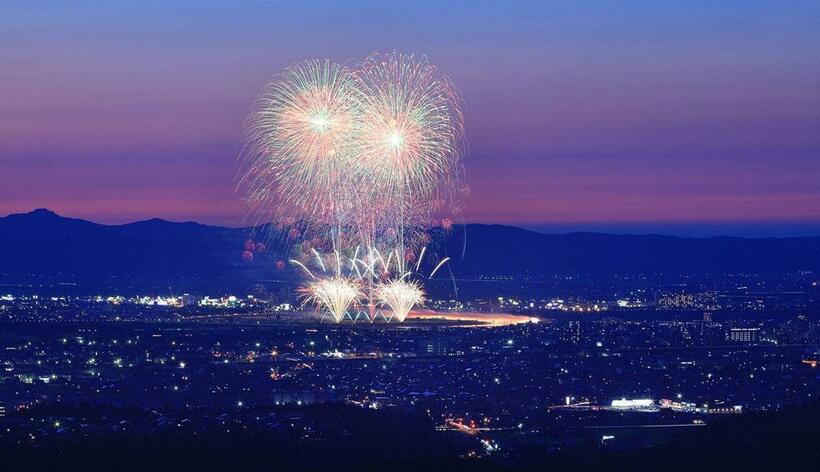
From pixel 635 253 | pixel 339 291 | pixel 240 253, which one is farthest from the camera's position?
pixel 635 253

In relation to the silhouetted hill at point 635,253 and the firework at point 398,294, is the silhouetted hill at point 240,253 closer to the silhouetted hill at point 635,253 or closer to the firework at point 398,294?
the silhouetted hill at point 635,253

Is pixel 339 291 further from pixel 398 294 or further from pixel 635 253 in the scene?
pixel 635 253

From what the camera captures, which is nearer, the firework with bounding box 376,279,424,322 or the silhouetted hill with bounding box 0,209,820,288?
the firework with bounding box 376,279,424,322

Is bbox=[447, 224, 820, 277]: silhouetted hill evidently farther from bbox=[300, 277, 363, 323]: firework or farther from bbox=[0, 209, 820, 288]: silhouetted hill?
bbox=[300, 277, 363, 323]: firework

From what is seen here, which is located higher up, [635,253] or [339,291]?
[635,253]

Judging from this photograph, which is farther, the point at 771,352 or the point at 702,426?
the point at 771,352

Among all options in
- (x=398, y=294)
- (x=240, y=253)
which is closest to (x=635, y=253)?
(x=240, y=253)

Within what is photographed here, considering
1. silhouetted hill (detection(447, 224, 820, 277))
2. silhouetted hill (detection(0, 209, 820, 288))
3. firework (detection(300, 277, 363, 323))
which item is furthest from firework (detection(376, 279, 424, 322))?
silhouetted hill (detection(447, 224, 820, 277))

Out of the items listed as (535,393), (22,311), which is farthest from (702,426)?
(22,311)

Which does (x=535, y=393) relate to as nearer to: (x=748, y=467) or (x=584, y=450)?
(x=584, y=450)
